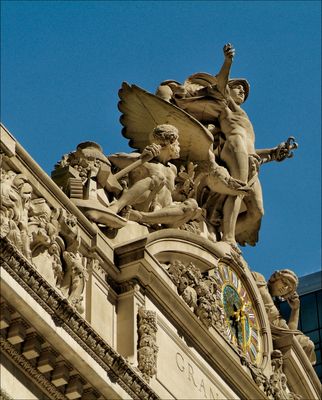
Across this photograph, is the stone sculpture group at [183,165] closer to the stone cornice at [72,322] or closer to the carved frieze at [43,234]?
the carved frieze at [43,234]

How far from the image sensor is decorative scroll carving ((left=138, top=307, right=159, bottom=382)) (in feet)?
97.5

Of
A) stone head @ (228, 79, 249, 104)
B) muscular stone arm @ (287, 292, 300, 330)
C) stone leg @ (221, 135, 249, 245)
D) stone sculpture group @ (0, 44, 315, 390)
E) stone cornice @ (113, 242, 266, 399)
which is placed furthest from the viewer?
stone head @ (228, 79, 249, 104)

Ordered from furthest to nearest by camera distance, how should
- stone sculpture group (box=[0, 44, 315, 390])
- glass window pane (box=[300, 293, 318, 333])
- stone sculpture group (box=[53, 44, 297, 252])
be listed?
1. glass window pane (box=[300, 293, 318, 333])
2. stone sculpture group (box=[53, 44, 297, 252])
3. stone sculpture group (box=[0, 44, 315, 390])

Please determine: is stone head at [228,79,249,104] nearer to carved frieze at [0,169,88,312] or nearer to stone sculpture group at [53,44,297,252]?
stone sculpture group at [53,44,297,252]

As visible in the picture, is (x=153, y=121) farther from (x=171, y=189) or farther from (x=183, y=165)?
(x=171, y=189)

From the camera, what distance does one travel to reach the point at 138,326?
3030cm

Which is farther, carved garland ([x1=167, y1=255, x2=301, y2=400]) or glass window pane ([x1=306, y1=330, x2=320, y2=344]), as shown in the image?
glass window pane ([x1=306, y1=330, x2=320, y2=344])

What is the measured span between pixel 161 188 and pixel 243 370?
3854 mm

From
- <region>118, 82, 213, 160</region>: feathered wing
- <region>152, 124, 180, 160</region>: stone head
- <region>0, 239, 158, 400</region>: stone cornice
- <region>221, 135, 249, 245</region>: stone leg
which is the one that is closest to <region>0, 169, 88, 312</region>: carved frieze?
<region>0, 239, 158, 400</region>: stone cornice

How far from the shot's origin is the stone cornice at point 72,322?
26.3 metres

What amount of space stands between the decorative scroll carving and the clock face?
3.75 metres

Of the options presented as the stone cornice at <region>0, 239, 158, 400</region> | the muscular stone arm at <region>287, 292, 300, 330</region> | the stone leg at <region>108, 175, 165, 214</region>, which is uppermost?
the muscular stone arm at <region>287, 292, 300, 330</region>

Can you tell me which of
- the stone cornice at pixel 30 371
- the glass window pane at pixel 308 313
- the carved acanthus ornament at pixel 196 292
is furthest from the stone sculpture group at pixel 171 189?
the glass window pane at pixel 308 313

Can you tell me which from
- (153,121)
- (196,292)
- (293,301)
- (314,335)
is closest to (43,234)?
(196,292)
